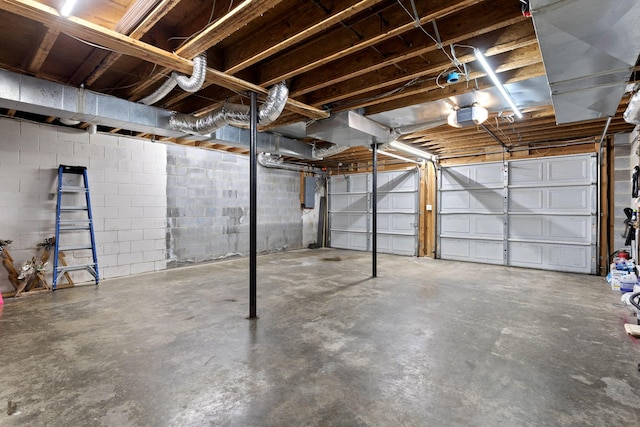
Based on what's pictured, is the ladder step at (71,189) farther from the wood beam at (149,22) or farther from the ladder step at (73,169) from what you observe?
the wood beam at (149,22)

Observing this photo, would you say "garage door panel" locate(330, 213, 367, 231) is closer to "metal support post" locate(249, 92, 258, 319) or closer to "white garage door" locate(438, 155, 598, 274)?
"white garage door" locate(438, 155, 598, 274)

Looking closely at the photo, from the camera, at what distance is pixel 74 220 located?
4.66 meters

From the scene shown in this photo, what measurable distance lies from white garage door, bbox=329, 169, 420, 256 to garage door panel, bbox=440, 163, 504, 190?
2.57 feet

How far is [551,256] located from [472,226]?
61.3 inches

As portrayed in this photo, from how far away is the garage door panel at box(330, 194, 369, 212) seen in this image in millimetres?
8820

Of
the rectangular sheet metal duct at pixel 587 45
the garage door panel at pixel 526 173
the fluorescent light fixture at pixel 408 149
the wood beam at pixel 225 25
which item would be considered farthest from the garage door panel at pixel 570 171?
the wood beam at pixel 225 25

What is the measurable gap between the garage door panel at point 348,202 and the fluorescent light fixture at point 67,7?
24.6 ft

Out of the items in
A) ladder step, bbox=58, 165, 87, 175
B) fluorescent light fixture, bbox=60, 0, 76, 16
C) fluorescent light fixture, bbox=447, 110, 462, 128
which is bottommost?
ladder step, bbox=58, 165, 87, 175

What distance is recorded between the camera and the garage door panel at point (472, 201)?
658 centimetres

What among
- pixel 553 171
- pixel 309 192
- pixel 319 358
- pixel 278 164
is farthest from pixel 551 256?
pixel 278 164

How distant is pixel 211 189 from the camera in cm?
652

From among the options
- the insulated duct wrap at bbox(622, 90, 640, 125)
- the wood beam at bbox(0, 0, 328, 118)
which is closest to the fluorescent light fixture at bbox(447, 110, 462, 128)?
the insulated duct wrap at bbox(622, 90, 640, 125)

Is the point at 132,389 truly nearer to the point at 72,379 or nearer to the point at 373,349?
the point at 72,379

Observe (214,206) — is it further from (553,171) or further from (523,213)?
(553,171)
